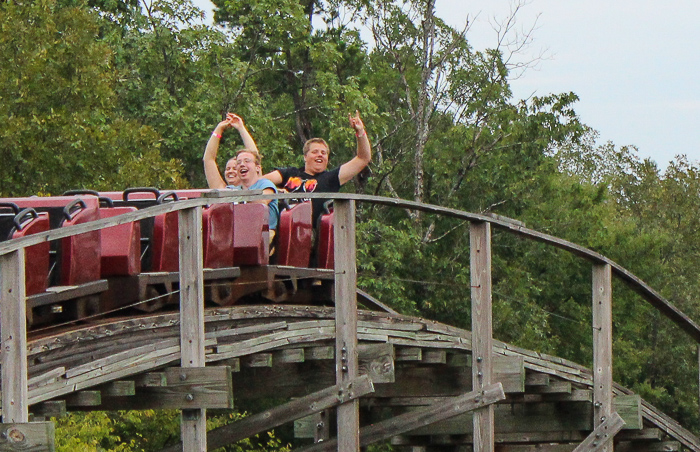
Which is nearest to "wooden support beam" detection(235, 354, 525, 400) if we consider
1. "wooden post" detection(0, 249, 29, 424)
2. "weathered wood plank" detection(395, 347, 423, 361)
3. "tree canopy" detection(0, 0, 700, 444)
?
"weathered wood plank" detection(395, 347, 423, 361)

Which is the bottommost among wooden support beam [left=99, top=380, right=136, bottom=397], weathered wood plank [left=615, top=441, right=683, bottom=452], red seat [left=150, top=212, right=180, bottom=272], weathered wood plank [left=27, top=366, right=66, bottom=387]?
weathered wood plank [left=615, top=441, right=683, bottom=452]

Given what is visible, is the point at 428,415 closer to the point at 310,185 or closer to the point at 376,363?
the point at 376,363

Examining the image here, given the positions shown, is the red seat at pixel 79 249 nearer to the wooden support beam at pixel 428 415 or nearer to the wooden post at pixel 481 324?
the wooden support beam at pixel 428 415

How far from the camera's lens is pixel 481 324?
8062 millimetres

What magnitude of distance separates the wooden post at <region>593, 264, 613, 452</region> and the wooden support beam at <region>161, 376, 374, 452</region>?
6.98 ft

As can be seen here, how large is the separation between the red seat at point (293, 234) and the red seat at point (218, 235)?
0.47 meters

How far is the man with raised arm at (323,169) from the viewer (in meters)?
8.27

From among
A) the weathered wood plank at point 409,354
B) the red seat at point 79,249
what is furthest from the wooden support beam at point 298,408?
the red seat at point 79,249

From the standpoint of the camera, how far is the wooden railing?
4918 millimetres

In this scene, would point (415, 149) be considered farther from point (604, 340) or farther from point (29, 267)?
point (29, 267)

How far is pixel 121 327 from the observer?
6.64 meters

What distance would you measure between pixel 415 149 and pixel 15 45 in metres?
10.1

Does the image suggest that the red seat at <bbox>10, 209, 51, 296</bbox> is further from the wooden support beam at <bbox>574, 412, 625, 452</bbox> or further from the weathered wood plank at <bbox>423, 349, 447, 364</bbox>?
the wooden support beam at <bbox>574, 412, 625, 452</bbox>

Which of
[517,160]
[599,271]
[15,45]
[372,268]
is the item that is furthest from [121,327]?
[517,160]
